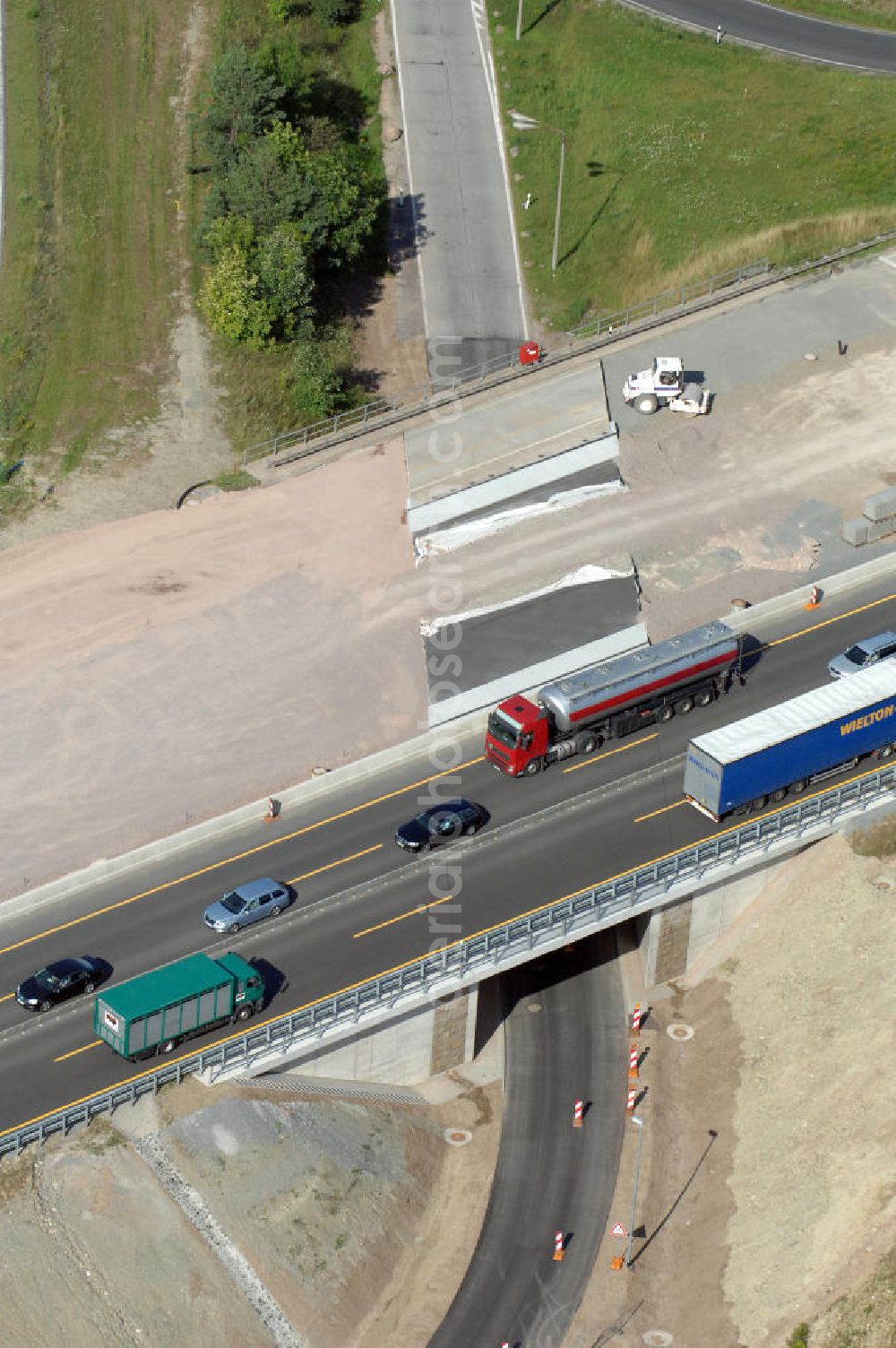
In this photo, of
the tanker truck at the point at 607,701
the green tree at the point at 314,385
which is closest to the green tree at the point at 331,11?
the green tree at the point at 314,385

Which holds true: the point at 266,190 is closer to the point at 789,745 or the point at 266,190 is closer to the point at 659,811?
the point at 659,811

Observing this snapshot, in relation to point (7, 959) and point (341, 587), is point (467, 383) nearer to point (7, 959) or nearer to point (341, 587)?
point (341, 587)

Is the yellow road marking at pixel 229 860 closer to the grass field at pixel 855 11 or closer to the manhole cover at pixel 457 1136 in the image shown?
the manhole cover at pixel 457 1136

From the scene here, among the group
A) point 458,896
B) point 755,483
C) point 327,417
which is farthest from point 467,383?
point 458,896

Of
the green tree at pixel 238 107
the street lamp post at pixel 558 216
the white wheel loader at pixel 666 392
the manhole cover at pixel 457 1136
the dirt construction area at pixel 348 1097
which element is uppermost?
the green tree at pixel 238 107

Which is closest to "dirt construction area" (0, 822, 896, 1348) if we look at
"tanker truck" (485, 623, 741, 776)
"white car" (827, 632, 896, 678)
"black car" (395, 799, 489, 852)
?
"black car" (395, 799, 489, 852)

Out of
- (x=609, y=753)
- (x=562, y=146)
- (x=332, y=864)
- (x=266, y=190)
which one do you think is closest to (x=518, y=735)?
(x=609, y=753)
